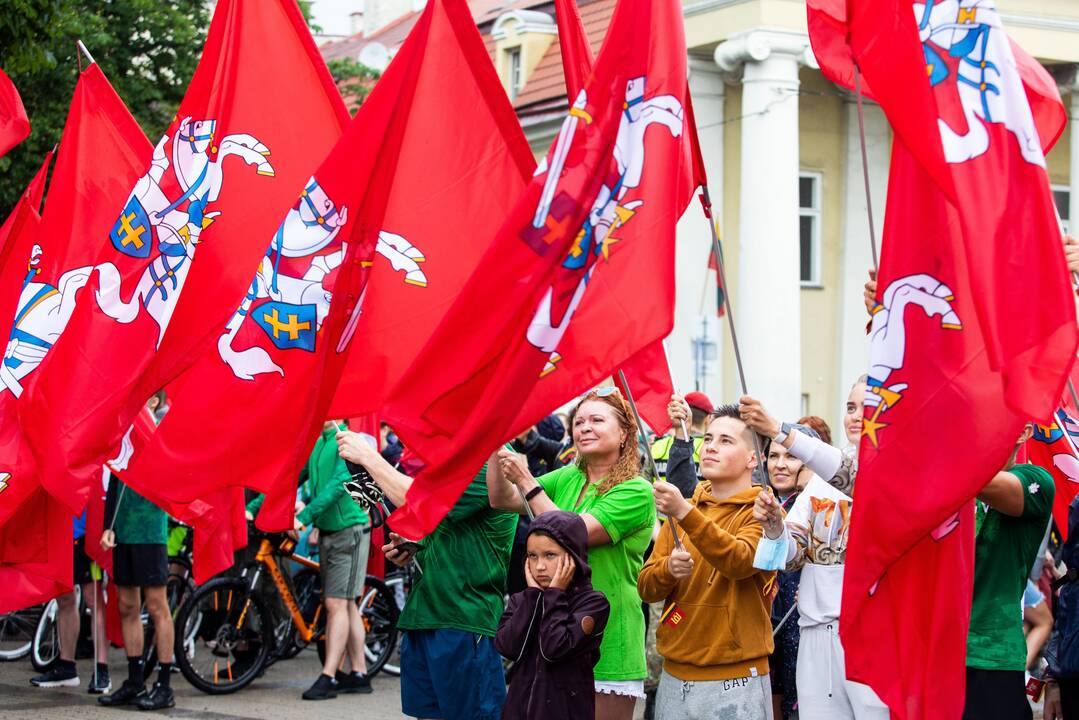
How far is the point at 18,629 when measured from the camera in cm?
1345

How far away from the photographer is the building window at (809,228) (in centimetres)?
3023

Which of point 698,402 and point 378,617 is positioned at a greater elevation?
point 698,402

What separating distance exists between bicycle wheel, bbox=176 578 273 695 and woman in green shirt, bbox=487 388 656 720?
473 cm

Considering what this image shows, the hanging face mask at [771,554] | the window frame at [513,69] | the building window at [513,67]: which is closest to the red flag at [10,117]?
the hanging face mask at [771,554]

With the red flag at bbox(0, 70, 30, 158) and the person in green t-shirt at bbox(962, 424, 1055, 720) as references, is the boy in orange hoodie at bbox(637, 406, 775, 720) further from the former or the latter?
the red flag at bbox(0, 70, 30, 158)

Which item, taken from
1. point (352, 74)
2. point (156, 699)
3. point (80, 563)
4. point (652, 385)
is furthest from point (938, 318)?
point (352, 74)

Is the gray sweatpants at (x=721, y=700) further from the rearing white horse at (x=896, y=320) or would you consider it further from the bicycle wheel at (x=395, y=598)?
the bicycle wheel at (x=395, y=598)

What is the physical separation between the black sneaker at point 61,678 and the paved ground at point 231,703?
0.08m

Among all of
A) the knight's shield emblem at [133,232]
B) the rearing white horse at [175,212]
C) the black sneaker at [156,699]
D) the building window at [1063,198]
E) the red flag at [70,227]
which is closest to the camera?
the rearing white horse at [175,212]

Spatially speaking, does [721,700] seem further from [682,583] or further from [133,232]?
[133,232]

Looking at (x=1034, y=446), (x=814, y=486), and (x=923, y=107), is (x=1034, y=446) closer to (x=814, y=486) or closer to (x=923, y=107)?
(x=814, y=486)

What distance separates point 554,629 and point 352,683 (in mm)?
5691

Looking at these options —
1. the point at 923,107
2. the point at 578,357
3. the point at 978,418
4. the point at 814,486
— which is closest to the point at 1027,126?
the point at 923,107

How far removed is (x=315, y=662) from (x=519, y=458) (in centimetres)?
674
